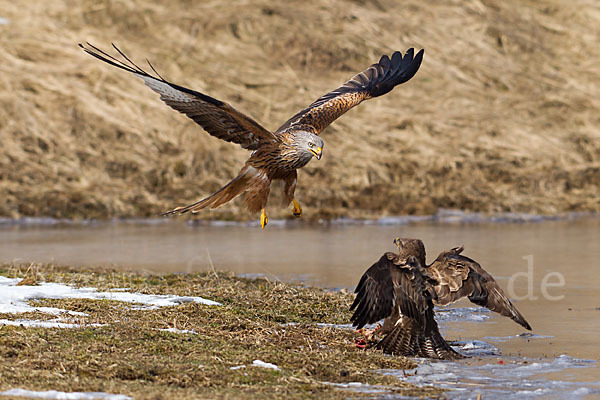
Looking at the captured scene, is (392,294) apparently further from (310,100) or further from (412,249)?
(310,100)

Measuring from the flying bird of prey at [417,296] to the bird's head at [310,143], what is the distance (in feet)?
6.82

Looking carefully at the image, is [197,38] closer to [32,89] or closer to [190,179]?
[32,89]

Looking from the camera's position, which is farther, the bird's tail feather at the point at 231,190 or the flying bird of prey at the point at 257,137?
the bird's tail feather at the point at 231,190

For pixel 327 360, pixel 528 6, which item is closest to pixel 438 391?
pixel 327 360

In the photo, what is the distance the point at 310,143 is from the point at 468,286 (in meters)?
2.60

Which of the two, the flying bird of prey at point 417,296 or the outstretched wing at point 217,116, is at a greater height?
the outstretched wing at point 217,116

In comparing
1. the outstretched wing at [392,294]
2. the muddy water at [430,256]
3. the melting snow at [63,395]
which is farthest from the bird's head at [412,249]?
the melting snow at [63,395]

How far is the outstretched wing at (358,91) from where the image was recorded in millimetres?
9906

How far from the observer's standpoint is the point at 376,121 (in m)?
25.9

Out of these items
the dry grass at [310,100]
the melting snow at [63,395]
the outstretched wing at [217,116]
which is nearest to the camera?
the melting snow at [63,395]

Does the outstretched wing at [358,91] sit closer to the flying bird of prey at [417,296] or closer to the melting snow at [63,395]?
the flying bird of prey at [417,296]

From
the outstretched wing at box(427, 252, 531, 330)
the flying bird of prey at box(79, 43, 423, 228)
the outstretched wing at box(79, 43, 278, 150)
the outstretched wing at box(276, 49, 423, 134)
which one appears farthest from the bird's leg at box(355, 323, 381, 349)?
the outstretched wing at box(276, 49, 423, 134)

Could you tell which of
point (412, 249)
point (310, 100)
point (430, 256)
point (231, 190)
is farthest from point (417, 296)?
point (310, 100)

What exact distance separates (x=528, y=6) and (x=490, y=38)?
4868 millimetres
